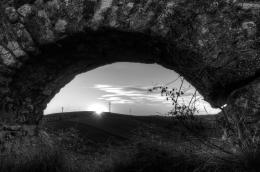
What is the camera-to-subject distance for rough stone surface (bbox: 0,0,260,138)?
338 cm

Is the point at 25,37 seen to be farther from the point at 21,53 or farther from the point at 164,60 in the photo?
the point at 164,60

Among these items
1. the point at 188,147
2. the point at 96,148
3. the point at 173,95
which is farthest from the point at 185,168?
the point at 96,148

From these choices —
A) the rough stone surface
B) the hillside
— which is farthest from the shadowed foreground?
the hillside

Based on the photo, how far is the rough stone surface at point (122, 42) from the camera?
3379 millimetres

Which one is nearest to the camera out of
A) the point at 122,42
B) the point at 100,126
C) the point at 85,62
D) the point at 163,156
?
the point at 163,156

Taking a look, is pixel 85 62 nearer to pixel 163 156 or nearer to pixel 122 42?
pixel 122 42

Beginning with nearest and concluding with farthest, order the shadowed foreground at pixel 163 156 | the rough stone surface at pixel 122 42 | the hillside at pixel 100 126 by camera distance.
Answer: the shadowed foreground at pixel 163 156 < the rough stone surface at pixel 122 42 < the hillside at pixel 100 126

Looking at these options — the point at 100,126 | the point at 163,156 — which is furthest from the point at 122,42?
the point at 100,126

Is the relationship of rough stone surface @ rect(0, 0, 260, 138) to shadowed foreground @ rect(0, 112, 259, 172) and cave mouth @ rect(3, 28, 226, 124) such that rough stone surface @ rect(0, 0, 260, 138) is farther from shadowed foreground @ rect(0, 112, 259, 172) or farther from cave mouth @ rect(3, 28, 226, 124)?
shadowed foreground @ rect(0, 112, 259, 172)

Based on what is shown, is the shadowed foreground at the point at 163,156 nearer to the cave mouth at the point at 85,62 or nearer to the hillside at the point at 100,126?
the cave mouth at the point at 85,62

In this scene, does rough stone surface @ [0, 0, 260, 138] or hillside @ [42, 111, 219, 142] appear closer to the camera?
rough stone surface @ [0, 0, 260, 138]

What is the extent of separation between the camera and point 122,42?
424 centimetres

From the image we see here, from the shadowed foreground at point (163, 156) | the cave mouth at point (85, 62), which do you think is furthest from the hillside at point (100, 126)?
the shadowed foreground at point (163, 156)

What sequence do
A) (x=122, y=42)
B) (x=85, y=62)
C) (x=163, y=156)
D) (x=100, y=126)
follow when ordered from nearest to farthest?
(x=163, y=156) < (x=122, y=42) < (x=85, y=62) < (x=100, y=126)
